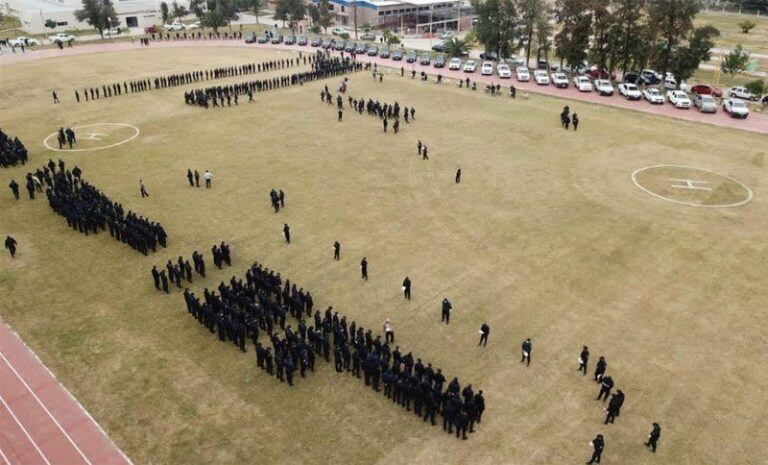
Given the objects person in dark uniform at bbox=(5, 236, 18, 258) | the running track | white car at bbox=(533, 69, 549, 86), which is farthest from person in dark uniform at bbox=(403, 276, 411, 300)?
white car at bbox=(533, 69, 549, 86)

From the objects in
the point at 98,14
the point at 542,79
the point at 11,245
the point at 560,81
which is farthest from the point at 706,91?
the point at 98,14

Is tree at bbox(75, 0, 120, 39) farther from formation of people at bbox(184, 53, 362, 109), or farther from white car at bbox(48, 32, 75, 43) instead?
formation of people at bbox(184, 53, 362, 109)

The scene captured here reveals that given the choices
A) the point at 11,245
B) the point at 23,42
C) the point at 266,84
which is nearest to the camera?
the point at 11,245

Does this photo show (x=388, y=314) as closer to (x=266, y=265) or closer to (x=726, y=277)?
(x=266, y=265)

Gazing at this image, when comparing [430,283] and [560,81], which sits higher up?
[560,81]

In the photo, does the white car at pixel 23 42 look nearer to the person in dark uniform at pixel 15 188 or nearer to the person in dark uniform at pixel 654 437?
the person in dark uniform at pixel 15 188

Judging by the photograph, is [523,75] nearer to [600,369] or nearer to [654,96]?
[654,96]
